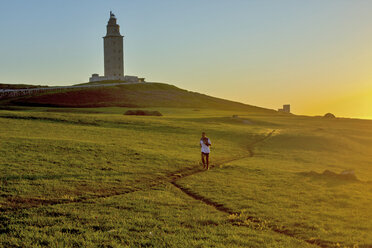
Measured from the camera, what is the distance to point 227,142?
44844mm

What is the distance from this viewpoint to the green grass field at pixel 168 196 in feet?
47.1

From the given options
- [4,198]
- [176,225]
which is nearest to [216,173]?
[176,225]

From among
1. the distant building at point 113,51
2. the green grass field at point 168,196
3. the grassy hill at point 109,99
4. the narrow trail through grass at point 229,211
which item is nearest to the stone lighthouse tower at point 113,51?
the distant building at point 113,51

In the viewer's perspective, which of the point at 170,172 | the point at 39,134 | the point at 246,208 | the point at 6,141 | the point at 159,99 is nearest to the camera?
the point at 246,208

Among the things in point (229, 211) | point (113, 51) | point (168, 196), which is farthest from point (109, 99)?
point (229, 211)

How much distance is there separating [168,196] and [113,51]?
162 m

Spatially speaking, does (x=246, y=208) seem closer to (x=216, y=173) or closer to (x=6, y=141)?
(x=216, y=173)

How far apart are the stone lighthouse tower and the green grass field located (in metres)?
137

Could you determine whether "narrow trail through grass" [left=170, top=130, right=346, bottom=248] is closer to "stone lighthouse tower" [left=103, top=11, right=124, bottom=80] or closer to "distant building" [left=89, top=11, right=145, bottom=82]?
"distant building" [left=89, top=11, right=145, bottom=82]

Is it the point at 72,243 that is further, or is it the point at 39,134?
the point at 39,134

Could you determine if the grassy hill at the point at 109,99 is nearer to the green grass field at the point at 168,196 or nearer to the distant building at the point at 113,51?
the distant building at the point at 113,51

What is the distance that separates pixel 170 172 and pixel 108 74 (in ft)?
510

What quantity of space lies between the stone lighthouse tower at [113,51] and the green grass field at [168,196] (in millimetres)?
136711

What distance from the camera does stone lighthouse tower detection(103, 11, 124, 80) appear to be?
172500 millimetres
